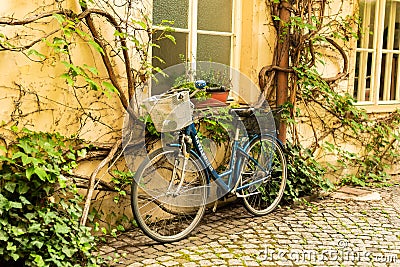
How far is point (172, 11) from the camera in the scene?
5.44 metres

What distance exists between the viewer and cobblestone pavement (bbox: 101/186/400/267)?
14.5 ft

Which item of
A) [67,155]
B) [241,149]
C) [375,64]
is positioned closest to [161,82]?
[241,149]

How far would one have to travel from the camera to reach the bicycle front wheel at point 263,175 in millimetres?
5551

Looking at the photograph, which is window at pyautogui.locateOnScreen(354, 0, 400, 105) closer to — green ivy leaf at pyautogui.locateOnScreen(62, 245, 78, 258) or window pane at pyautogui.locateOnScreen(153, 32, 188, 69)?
window pane at pyautogui.locateOnScreen(153, 32, 188, 69)

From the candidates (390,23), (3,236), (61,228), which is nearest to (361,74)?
(390,23)

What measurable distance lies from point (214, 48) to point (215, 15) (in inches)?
14.8

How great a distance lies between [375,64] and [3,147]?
600 centimetres

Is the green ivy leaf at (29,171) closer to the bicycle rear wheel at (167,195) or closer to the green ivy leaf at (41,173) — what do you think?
the green ivy leaf at (41,173)

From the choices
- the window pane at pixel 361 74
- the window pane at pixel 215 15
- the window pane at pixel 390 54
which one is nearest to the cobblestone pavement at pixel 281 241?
the window pane at pixel 215 15

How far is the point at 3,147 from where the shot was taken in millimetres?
3994

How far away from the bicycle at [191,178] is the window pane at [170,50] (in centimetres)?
85

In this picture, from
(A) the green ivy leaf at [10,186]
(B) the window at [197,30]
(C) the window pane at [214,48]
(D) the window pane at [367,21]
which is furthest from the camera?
(D) the window pane at [367,21]

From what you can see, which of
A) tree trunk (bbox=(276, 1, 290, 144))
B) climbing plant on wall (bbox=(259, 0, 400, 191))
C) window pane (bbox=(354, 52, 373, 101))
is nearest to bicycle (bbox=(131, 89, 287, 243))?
tree trunk (bbox=(276, 1, 290, 144))

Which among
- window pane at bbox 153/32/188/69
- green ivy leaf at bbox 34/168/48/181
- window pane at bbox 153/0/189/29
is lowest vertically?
green ivy leaf at bbox 34/168/48/181
